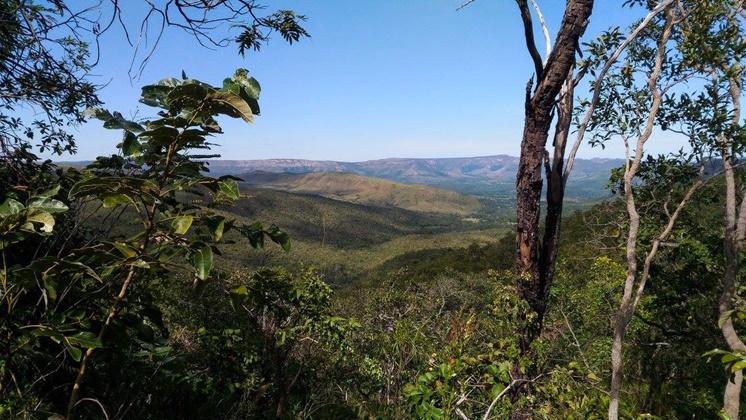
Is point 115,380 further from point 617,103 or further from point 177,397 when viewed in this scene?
point 617,103

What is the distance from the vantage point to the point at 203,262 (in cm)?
108

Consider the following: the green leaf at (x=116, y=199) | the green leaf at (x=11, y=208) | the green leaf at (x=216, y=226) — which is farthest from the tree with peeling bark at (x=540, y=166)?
the green leaf at (x=11, y=208)

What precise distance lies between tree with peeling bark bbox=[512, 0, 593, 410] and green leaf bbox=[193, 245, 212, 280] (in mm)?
2506

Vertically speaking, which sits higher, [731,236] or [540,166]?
[540,166]

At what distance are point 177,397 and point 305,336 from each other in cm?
111

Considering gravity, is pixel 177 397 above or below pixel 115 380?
below

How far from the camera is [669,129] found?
4578 mm

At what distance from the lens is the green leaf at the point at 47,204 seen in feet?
3.89

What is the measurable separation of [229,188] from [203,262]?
8.5 inches

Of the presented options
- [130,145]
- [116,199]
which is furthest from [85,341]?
[130,145]

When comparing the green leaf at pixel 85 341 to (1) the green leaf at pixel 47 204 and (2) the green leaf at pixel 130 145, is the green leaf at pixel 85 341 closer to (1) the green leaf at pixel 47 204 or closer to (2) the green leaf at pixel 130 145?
(1) the green leaf at pixel 47 204

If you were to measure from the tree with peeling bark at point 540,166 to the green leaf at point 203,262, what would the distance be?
2506mm

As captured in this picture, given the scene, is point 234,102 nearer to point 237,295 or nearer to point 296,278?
point 237,295

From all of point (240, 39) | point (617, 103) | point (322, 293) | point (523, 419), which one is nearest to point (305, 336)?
point (322, 293)
